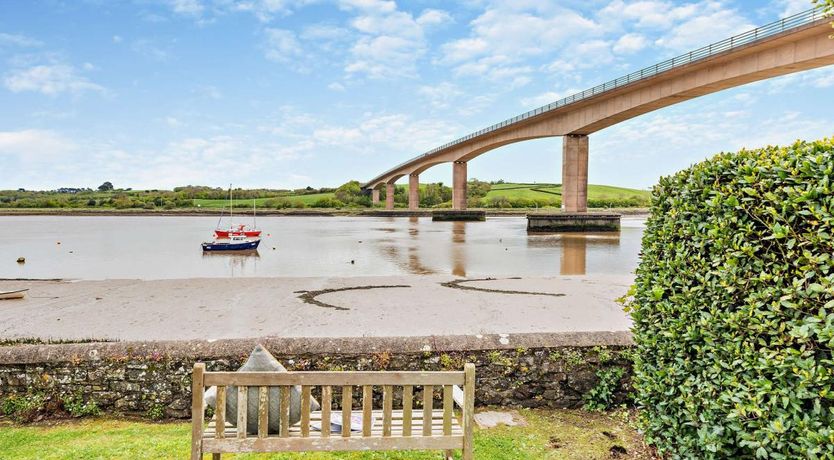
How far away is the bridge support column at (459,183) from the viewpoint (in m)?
78.6

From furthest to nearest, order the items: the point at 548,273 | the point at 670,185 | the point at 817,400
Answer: the point at 548,273
the point at 670,185
the point at 817,400

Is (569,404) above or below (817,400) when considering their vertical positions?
below

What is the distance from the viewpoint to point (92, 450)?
14.4ft

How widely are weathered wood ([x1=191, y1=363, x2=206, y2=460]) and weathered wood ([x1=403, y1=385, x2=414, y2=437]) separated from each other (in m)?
1.18

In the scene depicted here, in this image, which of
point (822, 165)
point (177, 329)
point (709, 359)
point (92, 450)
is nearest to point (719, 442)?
point (709, 359)

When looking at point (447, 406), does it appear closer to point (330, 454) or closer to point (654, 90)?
point (330, 454)

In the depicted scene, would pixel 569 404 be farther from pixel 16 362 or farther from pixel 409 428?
pixel 16 362

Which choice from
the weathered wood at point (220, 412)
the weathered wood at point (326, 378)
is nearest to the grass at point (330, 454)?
the weathered wood at point (220, 412)

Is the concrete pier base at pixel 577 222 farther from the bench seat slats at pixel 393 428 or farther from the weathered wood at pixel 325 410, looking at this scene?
the weathered wood at pixel 325 410

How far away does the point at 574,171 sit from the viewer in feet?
168

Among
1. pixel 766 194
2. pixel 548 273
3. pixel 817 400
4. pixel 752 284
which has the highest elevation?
pixel 766 194

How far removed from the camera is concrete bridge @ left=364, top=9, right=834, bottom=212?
2914 centimetres

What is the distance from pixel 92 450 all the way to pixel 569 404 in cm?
435

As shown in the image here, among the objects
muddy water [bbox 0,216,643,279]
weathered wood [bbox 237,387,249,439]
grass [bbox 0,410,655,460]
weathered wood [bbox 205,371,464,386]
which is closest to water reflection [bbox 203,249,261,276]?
muddy water [bbox 0,216,643,279]
